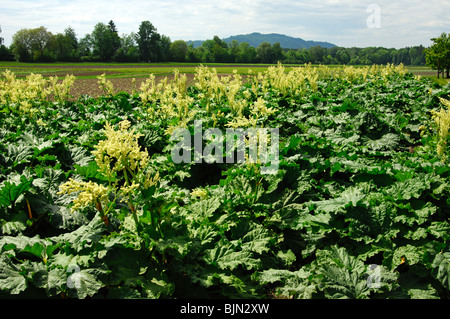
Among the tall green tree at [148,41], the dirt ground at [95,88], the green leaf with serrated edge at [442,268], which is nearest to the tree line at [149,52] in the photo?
the tall green tree at [148,41]

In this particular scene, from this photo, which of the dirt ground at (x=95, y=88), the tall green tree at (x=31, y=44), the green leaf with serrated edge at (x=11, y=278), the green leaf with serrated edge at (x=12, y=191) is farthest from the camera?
the tall green tree at (x=31, y=44)

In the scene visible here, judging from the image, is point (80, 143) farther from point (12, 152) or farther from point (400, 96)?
point (400, 96)

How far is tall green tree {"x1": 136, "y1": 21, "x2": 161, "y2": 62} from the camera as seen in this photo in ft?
311

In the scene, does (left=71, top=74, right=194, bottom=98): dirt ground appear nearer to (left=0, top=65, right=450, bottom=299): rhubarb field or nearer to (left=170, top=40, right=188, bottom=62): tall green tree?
(left=0, top=65, right=450, bottom=299): rhubarb field

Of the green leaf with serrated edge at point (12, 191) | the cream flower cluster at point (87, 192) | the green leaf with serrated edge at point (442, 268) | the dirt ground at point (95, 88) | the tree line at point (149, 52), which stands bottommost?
the green leaf with serrated edge at point (442, 268)

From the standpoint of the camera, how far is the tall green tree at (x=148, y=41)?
94812 mm

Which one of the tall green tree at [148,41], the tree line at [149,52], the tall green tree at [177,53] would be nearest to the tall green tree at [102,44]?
the tree line at [149,52]

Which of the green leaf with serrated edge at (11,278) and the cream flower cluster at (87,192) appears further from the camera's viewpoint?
the cream flower cluster at (87,192)

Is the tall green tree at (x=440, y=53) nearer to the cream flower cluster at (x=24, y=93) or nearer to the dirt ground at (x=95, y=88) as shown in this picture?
the dirt ground at (x=95, y=88)

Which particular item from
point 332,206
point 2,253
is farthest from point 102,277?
point 332,206

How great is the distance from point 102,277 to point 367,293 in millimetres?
2642

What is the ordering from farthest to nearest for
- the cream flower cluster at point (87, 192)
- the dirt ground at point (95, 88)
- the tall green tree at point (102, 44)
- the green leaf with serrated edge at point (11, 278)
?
the tall green tree at point (102, 44)
the dirt ground at point (95, 88)
the cream flower cluster at point (87, 192)
the green leaf with serrated edge at point (11, 278)

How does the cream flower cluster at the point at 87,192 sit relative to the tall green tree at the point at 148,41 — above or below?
below

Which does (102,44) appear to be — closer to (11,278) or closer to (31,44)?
(31,44)
